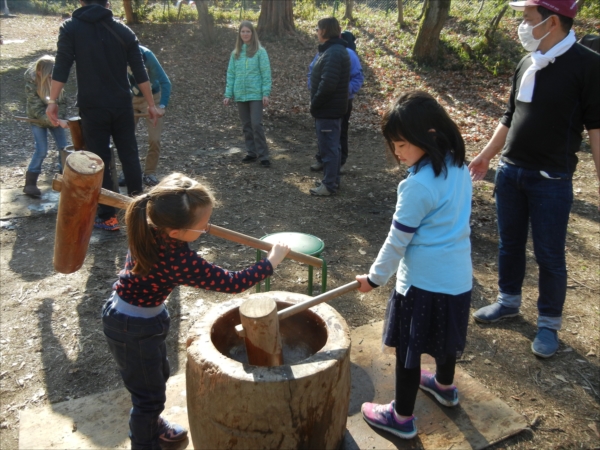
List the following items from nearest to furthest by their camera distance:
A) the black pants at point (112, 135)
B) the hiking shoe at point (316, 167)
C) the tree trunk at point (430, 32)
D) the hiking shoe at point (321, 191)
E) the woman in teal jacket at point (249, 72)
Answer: the black pants at point (112, 135), the hiking shoe at point (321, 191), the woman in teal jacket at point (249, 72), the hiking shoe at point (316, 167), the tree trunk at point (430, 32)

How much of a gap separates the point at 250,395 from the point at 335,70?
14.4 ft

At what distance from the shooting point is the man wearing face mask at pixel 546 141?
116 inches

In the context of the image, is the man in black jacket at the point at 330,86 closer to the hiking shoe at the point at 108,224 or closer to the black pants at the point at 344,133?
the black pants at the point at 344,133

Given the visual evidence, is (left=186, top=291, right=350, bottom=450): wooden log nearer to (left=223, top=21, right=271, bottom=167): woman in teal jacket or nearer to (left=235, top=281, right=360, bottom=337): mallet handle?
(left=235, top=281, right=360, bottom=337): mallet handle

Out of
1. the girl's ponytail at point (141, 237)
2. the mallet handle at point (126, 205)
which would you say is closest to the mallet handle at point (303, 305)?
the mallet handle at point (126, 205)

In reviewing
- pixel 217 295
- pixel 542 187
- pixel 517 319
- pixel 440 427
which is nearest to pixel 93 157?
pixel 217 295

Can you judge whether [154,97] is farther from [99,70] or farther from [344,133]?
[344,133]

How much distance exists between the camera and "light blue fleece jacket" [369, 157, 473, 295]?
2176 millimetres

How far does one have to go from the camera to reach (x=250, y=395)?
2027mm

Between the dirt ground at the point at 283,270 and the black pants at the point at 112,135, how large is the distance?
596mm

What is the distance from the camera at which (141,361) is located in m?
2.26

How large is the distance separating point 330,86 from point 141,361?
13.6ft

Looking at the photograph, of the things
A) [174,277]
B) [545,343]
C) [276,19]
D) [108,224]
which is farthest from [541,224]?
[276,19]

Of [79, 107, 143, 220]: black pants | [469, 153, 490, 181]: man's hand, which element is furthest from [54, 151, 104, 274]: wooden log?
[469, 153, 490, 181]: man's hand
